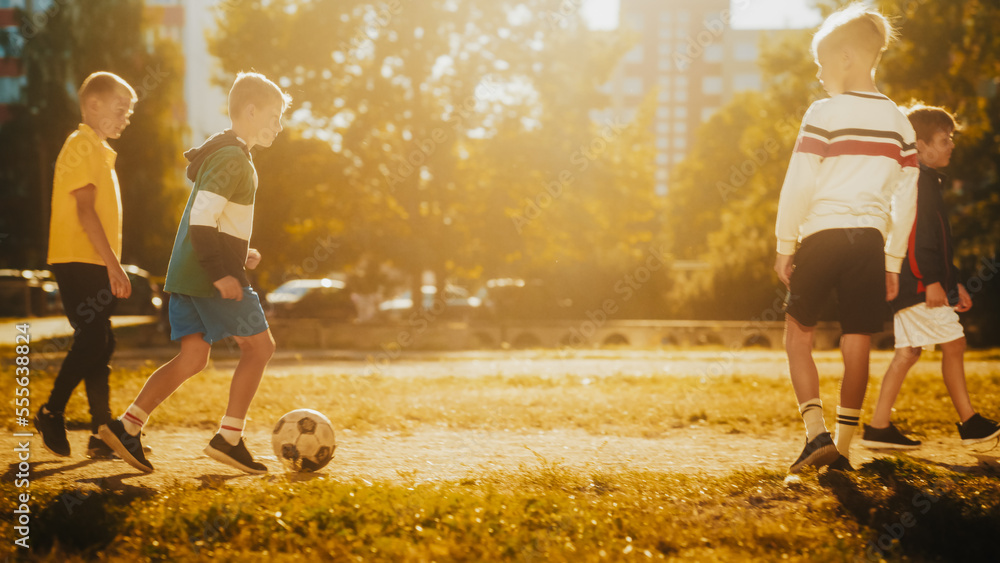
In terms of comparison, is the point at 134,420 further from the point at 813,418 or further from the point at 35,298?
the point at 35,298

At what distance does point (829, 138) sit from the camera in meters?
3.63

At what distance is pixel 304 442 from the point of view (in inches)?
151

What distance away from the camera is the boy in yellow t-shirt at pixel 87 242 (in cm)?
410

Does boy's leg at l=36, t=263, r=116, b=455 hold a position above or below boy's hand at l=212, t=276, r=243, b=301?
below

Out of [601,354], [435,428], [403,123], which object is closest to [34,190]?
[403,123]

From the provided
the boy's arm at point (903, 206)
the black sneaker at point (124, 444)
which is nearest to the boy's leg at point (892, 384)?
the boy's arm at point (903, 206)

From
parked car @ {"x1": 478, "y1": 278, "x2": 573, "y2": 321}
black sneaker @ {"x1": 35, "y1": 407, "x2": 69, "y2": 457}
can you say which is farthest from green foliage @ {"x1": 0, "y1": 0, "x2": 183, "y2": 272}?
black sneaker @ {"x1": 35, "y1": 407, "x2": 69, "y2": 457}

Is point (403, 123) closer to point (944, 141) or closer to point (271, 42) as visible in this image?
point (271, 42)

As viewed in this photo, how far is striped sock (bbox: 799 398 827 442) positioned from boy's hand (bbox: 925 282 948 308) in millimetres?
1269

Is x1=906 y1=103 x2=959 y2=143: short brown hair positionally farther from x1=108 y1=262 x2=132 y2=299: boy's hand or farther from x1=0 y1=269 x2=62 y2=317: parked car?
x1=0 y1=269 x2=62 y2=317: parked car

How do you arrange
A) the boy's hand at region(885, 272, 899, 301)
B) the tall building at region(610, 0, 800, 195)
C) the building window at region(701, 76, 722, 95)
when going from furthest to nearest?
the building window at region(701, 76, 722, 95), the tall building at region(610, 0, 800, 195), the boy's hand at region(885, 272, 899, 301)

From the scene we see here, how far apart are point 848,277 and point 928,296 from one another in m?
1.16

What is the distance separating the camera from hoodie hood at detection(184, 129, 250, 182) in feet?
12.5

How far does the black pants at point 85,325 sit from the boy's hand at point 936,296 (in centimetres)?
434
